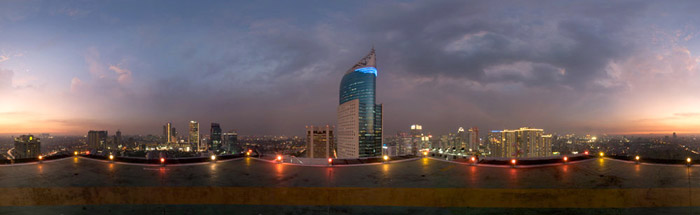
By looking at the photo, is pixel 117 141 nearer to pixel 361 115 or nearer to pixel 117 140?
pixel 117 140

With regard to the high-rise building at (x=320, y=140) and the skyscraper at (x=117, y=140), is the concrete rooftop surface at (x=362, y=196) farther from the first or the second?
the skyscraper at (x=117, y=140)

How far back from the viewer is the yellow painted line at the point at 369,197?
4676 millimetres

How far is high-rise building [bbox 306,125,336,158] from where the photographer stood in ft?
201

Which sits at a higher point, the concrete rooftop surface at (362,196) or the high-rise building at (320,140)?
the concrete rooftop surface at (362,196)

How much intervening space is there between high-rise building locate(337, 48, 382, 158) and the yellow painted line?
52684 millimetres

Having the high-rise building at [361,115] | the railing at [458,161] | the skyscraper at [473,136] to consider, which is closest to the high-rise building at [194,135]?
the high-rise building at [361,115]

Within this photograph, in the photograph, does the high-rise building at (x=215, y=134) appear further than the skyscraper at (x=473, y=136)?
Yes

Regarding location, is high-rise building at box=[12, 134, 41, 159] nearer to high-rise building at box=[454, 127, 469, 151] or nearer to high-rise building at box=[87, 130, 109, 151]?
high-rise building at box=[87, 130, 109, 151]

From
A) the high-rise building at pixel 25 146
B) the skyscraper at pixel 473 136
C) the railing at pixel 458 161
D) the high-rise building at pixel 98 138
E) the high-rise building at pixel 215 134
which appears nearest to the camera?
the railing at pixel 458 161

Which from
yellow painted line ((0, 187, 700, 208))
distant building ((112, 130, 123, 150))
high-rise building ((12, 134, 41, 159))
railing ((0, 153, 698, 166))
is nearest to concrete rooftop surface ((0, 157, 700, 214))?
yellow painted line ((0, 187, 700, 208))

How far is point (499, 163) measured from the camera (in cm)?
865

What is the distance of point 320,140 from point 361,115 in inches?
411

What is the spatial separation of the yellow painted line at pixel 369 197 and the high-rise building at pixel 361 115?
173 feet

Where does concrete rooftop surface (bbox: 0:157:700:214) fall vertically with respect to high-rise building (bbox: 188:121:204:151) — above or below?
above
